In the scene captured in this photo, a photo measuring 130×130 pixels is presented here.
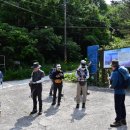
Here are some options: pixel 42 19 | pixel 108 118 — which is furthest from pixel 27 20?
pixel 108 118

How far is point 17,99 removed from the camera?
1684 centimetres

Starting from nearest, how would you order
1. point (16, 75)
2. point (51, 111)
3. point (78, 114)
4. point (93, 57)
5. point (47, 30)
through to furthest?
point (78, 114) < point (51, 111) < point (93, 57) < point (16, 75) < point (47, 30)

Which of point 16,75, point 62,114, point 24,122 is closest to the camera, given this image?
point 24,122

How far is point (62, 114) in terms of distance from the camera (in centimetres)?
1284

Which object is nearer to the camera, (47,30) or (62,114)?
(62,114)

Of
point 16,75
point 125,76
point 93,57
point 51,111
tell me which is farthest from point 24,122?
point 16,75

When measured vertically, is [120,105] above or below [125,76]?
below

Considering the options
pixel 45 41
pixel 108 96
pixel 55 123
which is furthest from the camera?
pixel 45 41

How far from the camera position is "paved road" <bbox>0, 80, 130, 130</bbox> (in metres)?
11.0

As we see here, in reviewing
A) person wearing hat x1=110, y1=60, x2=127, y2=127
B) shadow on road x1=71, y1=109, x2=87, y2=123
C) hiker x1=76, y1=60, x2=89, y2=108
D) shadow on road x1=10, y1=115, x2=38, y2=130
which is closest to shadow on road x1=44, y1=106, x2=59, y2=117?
shadow on road x1=10, y1=115, x2=38, y2=130

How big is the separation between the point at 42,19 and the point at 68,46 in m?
4.51

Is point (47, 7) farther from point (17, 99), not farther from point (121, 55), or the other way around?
point (17, 99)

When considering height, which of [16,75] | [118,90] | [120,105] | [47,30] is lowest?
[16,75]

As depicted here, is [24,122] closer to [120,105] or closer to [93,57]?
[120,105]
